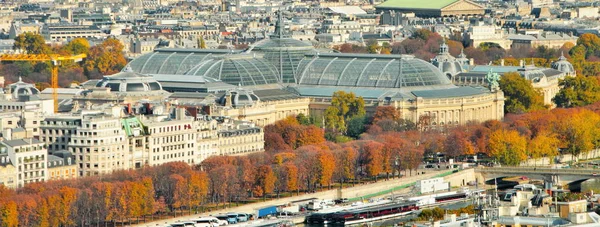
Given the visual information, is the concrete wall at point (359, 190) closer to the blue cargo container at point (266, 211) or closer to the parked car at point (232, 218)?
the blue cargo container at point (266, 211)

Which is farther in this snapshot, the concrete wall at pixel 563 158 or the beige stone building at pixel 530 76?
the beige stone building at pixel 530 76

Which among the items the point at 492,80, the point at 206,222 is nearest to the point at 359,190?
the point at 206,222

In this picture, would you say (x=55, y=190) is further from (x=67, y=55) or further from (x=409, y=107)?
(x=67, y=55)

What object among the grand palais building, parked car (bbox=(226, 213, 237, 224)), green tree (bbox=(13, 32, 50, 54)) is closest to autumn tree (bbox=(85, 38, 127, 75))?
green tree (bbox=(13, 32, 50, 54))

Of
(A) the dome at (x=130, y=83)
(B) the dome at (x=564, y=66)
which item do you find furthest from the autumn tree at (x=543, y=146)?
(B) the dome at (x=564, y=66)

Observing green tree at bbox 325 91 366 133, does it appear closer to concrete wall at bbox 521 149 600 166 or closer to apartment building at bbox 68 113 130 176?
concrete wall at bbox 521 149 600 166

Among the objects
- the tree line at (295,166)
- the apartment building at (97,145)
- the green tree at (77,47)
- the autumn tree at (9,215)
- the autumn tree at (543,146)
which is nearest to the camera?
the autumn tree at (9,215)

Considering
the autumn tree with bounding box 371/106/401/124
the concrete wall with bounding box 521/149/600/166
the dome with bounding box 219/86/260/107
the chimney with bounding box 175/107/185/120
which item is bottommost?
the concrete wall with bounding box 521/149/600/166
